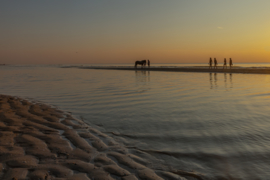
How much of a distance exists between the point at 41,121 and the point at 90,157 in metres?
2.92

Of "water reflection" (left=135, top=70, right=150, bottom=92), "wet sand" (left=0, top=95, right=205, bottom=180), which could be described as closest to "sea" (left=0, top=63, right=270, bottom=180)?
"wet sand" (left=0, top=95, right=205, bottom=180)

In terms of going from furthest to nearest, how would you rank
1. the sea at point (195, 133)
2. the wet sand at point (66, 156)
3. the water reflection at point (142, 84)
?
the water reflection at point (142, 84) < the sea at point (195, 133) < the wet sand at point (66, 156)

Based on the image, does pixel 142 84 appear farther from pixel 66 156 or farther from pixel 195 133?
pixel 66 156

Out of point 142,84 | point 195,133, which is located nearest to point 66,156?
point 195,133

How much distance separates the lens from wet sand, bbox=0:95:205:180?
9.76 ft

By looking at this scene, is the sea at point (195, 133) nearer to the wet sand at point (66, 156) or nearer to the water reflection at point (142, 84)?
the wet sand at point (66, 156)

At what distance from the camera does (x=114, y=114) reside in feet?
22.7

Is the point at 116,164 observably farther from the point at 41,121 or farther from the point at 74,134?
the point at 41,121

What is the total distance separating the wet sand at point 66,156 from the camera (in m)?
2.97

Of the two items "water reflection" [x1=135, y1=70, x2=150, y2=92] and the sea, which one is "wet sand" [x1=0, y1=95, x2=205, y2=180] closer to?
the sea

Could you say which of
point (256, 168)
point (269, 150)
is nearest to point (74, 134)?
point (256, 168)

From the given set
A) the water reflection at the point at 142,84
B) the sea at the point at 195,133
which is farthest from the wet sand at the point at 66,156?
the water reflection at the point at 142,84

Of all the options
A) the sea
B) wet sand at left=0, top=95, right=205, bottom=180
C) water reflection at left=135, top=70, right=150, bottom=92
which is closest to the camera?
wet sand at left=0, top=95, right=205, bottom=180

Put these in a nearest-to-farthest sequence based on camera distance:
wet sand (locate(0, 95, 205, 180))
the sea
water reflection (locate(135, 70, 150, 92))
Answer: wet sand (locate(0, 95, 205, 180)) → the sea → water reflection (locate(135, 70, 150, 92))
